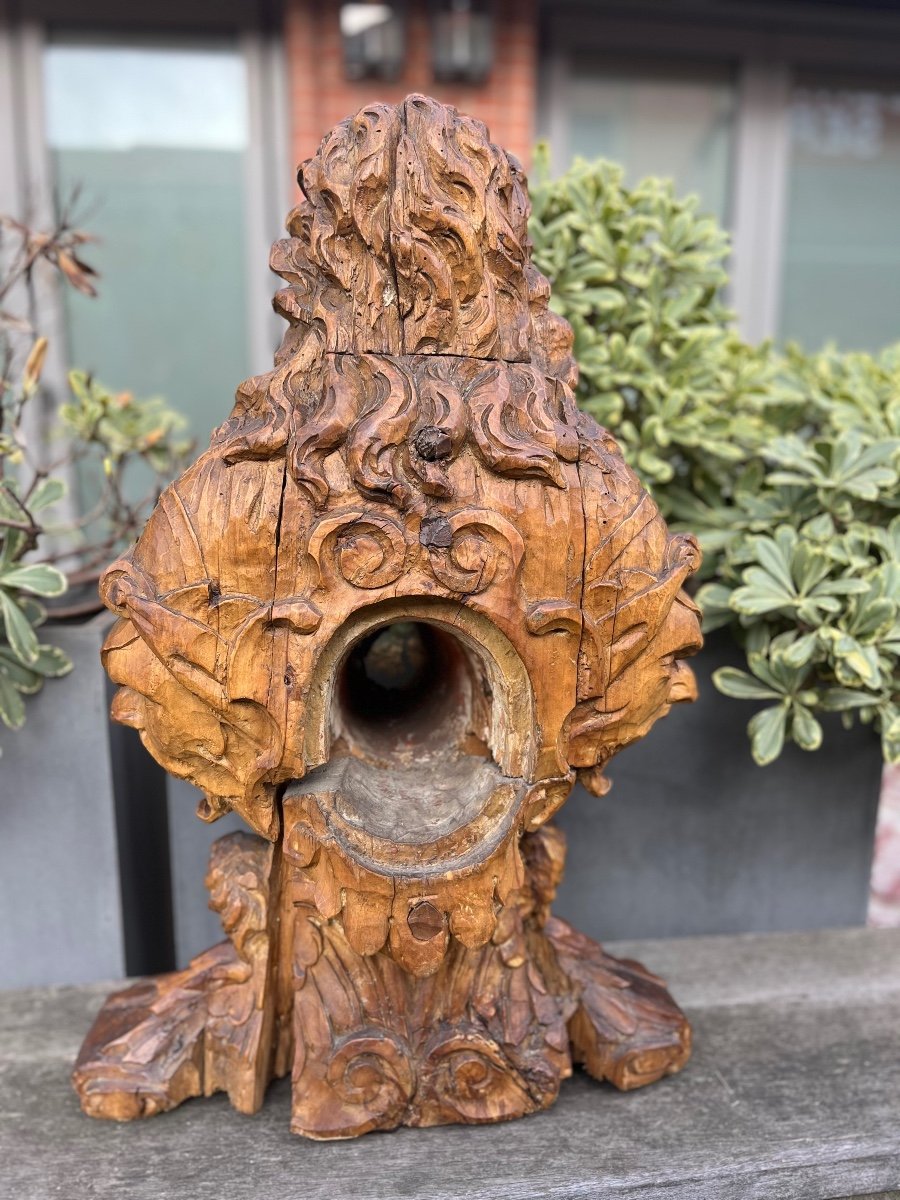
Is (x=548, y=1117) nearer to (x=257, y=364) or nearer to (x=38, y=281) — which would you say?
(x=257, y=364)

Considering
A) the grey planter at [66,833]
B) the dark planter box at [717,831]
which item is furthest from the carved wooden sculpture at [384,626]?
the dark planter box at [717,831]

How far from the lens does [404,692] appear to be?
125cm

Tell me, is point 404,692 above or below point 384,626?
below

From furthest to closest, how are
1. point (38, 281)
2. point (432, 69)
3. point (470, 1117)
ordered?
point (38, 281), point (432, 69), point (470, 1117)

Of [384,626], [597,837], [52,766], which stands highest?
[384,626]

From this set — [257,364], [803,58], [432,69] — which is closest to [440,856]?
[257,364]

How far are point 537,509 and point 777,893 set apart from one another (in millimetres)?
1035

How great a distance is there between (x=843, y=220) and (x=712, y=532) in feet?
7.62

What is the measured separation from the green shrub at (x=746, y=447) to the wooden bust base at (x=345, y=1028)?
464 millimetres

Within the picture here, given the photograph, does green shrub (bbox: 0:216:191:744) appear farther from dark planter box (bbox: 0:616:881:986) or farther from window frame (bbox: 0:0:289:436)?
window frame (bbox: 0:0:289:436)

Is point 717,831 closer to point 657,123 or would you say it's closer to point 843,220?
point 657,123

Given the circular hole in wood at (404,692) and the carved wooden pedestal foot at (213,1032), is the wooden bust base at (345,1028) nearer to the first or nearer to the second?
the carved wooden pedestal foot at (213,1032)

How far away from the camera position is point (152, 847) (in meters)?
1.61

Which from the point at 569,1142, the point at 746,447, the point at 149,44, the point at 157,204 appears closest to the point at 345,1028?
the point at 569,1142
